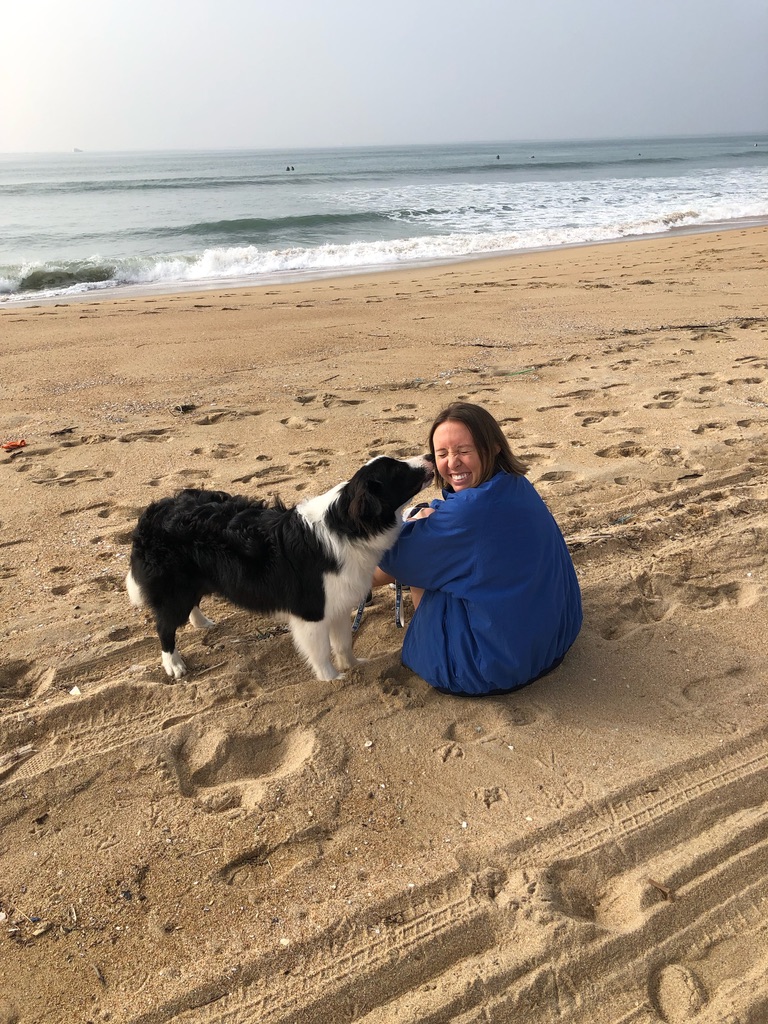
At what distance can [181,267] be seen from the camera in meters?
15.4

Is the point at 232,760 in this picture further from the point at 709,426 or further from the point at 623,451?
the point at 709,426

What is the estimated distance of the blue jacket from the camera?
2.65 meters

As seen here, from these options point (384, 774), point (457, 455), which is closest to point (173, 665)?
point (384, 774)

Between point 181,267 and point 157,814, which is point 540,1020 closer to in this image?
point 157,814

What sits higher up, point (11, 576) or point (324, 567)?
point (324, 567)

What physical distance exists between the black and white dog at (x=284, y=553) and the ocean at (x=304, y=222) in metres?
11.7

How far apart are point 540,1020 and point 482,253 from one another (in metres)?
16.8

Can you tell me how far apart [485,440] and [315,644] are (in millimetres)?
1101

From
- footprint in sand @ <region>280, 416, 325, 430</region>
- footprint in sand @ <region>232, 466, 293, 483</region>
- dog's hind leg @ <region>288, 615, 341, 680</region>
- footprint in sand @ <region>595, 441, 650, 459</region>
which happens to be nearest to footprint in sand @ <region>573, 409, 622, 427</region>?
footprint in sand @ <region>595, 441, 650, 459</region>

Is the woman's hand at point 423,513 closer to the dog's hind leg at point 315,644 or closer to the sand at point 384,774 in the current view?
the dog's hind leg at point 315,644

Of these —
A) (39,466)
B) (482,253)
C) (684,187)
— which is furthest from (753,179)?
(39,466)

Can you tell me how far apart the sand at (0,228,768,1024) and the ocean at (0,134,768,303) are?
1050 centimetres

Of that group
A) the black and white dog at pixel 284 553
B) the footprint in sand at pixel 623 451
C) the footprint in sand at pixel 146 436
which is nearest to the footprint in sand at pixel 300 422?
the footprint in sand at pixel 146 436

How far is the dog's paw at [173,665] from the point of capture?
10.1ft
